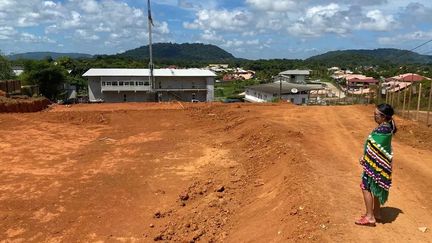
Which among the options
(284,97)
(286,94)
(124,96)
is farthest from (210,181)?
(286,94)

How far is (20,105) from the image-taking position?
2031cm

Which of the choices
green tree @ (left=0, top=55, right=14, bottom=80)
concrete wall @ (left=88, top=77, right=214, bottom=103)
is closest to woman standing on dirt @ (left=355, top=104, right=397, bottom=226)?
concrete wall @ (left=88, top=77, right=214, bottom=103)

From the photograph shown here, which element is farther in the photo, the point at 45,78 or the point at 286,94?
the point at 286,94

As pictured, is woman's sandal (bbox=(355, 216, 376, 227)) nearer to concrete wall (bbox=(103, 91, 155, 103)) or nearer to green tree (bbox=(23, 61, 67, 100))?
concrete wall (bbox=(103, 91, 155, 103))

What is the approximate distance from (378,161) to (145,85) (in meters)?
40.2

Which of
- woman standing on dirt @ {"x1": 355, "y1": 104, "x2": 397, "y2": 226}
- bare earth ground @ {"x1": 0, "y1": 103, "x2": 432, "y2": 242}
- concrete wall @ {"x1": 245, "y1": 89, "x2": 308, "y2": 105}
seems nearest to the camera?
woman standing on dirt @ {"x1": 355, "y1": 104, "x2": 397, "y2": 226}

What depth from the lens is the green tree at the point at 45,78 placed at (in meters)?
44.1

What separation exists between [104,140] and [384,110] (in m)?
11.9

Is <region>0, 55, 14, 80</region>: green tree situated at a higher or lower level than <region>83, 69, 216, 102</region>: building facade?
higher

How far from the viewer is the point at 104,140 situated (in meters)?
15.1

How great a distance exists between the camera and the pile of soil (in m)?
20.0

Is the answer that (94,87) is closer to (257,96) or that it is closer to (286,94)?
(257,96)

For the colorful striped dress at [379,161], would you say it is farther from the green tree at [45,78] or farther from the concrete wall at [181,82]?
the green tree at [45,78]

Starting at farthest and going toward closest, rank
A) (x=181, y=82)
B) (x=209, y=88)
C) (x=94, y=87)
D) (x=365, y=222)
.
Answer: (x=209, y=88), (x=181, y=82), (x=94, y=87), (x=365, y=222)
